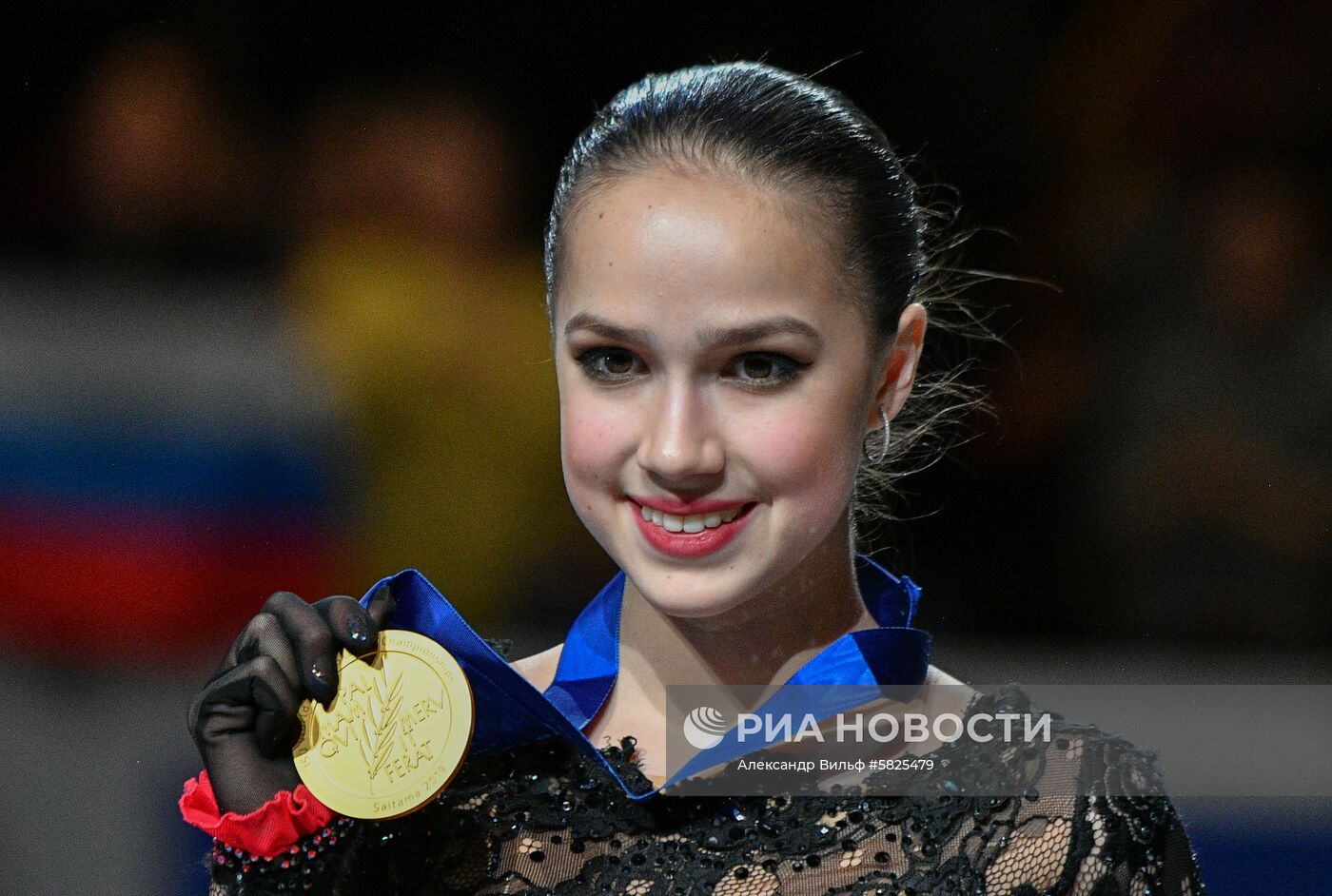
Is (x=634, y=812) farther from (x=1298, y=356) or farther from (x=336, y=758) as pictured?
(x=1298, y=356)

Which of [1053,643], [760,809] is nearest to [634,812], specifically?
[760,809]

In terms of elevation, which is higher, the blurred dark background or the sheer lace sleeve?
the blurred dark background

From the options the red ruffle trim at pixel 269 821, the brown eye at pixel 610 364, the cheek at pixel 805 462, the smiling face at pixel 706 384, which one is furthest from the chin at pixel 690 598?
the red ruffle trim at pixel 269 821

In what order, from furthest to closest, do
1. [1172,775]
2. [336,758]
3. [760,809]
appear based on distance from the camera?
1. [1172,775]
2. [760,809]
3. [336,758]

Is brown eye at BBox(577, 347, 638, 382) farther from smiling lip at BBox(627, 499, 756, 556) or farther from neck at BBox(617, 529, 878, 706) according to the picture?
neck at BBox(617, 529, 878, 706)

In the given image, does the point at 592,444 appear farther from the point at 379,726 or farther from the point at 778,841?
the point at 778,841

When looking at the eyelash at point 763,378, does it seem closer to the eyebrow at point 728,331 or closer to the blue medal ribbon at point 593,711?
the eyebrow at point 728,331

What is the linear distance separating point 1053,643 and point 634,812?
36.0 inches

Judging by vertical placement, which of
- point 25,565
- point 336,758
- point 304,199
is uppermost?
point 304,199

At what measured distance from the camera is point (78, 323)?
2377 millimetres

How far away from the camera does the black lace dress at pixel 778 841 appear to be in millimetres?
1558

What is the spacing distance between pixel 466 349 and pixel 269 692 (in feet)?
3.29

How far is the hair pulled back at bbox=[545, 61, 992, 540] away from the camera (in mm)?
1605

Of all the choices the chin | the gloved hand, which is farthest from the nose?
the gloved hand
